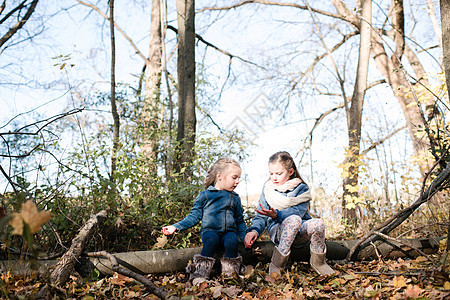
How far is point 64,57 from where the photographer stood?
13.8ft

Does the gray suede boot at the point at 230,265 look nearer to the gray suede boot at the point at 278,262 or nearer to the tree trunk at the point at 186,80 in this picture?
the gray suede boot at the point at 278,262

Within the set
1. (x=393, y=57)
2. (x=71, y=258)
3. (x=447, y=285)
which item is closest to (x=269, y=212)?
(x=447, y=285)

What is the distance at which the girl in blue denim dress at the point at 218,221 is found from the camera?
310 cm

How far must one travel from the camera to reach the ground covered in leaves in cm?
236

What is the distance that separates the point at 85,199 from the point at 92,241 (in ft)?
1.58

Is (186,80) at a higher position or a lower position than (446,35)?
higher

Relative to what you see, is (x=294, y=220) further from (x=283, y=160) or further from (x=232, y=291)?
(x=232, y=291)

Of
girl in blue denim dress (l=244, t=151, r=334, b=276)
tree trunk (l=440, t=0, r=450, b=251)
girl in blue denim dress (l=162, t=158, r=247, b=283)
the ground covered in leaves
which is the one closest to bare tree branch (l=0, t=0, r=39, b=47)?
girl in blue denim dress (l=162, t=158, r=247, b=283)

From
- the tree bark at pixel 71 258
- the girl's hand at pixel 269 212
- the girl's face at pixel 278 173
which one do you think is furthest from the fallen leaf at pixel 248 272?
the tree bark at pixel 71 258

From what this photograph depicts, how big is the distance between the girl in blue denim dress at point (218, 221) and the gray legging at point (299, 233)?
0.39 m

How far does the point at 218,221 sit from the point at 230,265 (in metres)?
0.43

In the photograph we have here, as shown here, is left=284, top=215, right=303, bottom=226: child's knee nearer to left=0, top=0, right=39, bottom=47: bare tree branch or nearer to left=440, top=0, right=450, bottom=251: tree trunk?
left=440, top=0, right=450, bottom=251: tree trunk

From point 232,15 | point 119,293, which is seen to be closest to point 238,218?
point 119,293

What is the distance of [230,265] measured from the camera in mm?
3096
